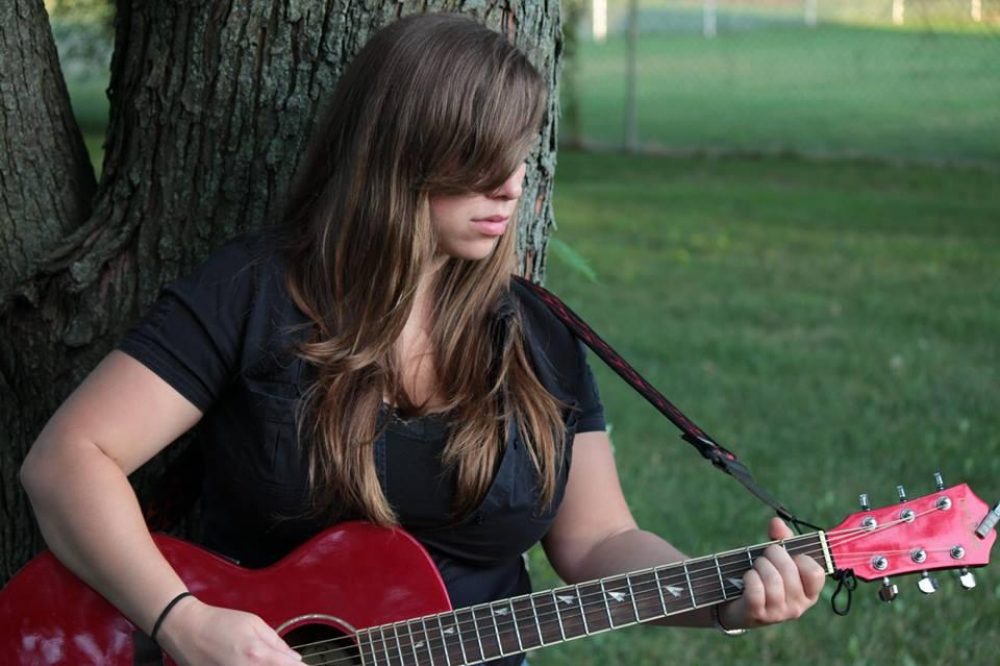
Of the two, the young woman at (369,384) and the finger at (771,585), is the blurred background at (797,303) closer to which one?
the young woman at (369,384)

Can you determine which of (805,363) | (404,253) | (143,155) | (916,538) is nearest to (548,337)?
(404,253)

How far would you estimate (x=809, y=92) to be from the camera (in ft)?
63.9

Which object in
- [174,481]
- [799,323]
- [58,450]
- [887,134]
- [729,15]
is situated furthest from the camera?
[729,15]

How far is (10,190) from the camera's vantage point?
2.89 metres

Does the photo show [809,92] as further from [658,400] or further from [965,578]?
[965,578]

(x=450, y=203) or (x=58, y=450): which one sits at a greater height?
(x=450, y=203)

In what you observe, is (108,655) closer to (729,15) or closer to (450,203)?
(450,203)

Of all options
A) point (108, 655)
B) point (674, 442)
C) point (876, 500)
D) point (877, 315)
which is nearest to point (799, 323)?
point (877, 315)

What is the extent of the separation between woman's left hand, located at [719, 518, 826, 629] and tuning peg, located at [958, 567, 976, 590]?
0.22 m

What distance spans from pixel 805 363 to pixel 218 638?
15.9ft

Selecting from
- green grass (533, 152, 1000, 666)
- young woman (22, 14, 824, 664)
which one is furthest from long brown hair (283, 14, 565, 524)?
green grass (533, 152, 1000, 666)

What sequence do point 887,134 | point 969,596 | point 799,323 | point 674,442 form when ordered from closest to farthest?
point 969,596 < point 674,442 < point 799,323 < point 887,134

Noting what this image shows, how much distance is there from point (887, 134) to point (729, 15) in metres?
Answer: 14.0

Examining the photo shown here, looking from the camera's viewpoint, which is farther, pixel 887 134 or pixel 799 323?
pixel 887 134
